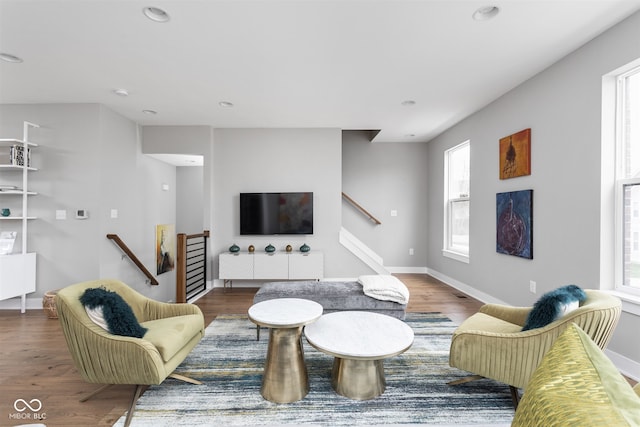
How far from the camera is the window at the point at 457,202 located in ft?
15.6

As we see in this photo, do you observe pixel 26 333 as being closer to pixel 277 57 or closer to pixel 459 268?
pixel 277 57

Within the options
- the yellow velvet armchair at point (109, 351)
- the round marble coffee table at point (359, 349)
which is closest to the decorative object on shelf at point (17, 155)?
the yellow velvet armchair at point (109, 351)

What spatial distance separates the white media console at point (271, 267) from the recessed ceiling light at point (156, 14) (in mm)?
3277

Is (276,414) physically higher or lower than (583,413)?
lower

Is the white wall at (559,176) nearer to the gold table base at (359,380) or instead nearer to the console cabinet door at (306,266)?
the gold table base at (359,380)

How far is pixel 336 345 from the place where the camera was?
5.95 ft

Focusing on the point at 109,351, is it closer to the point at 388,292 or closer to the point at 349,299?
the point at 349,299

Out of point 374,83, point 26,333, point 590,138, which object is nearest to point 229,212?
point 26,333

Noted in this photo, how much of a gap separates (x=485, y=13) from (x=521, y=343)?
2.20m

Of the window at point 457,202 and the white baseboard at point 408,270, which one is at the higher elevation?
the window at point 457,202

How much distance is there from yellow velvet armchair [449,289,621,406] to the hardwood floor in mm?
1674

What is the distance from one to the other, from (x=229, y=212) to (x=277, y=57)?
2883 mm

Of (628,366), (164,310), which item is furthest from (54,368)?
(628,366)

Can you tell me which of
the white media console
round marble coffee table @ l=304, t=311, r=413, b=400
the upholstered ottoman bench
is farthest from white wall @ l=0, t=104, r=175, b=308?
round marble coffee table @ l=304, t=311, r=413, b=400
